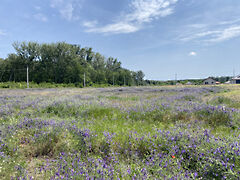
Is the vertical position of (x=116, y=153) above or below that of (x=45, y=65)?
below

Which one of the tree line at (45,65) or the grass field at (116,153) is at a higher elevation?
the tree line at (45,65)

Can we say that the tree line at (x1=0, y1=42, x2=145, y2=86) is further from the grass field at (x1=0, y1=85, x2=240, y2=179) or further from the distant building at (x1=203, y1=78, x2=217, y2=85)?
the distant building at (x1=203, y1=78, x2=217, y2=85)

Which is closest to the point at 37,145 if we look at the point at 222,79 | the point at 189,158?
the point at 189,158

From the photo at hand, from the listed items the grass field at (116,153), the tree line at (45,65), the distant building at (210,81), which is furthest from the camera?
the distant building at (210,81)

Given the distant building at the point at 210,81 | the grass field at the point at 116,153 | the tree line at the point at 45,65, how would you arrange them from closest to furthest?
the grass field at the point at 116,153 < the tree line at the point at 45,65 < the distant building at the point at 210,81

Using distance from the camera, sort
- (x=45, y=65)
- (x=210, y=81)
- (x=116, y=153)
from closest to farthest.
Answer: (x=116, y=153) → (x=45, y=65) → (x=210, y=81)

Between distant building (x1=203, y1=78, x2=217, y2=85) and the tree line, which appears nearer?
the tree line

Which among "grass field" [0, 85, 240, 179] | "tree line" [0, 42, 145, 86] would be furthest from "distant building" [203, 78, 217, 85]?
"grass field" [0, 85, 240, 179]

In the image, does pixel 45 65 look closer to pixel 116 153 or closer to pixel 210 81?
pixel 116 153

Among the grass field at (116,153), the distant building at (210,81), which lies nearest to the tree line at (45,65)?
the grass field at (116,153)

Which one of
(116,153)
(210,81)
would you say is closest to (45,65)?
(116,153)

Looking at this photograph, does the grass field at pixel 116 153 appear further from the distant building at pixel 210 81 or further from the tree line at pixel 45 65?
the distant building at pixel 210 81

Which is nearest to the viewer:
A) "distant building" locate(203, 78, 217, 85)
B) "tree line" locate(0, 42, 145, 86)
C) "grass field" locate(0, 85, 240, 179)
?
"grass field" locate(0, 85, 240, 179)

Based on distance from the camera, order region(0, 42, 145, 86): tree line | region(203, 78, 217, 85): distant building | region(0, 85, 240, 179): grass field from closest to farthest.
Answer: region(0, 85, 240, 179): grass field < region(0, 42, 145, 86): tree line < region(203, 78, 217, 85): distant building
